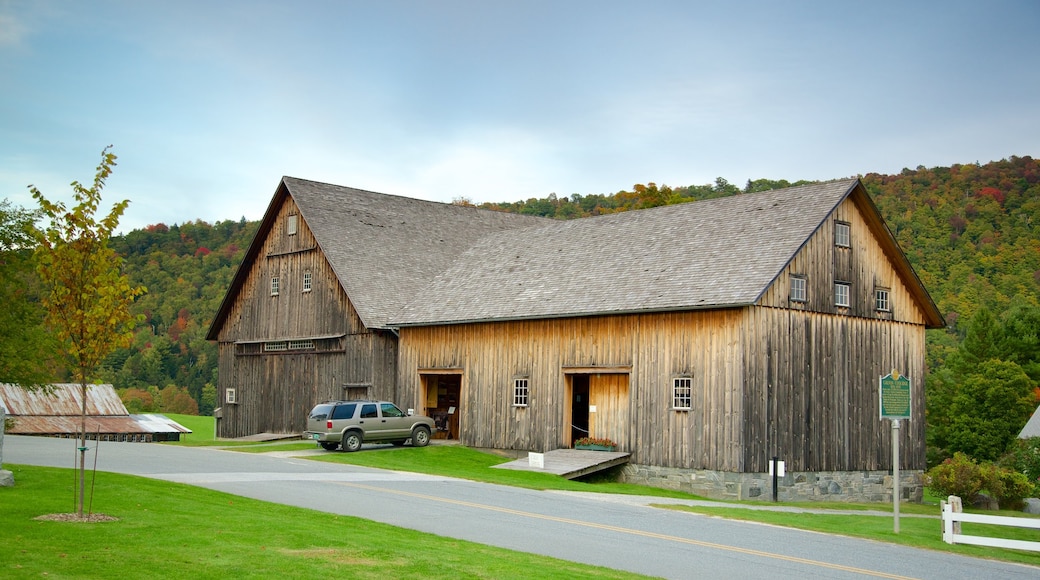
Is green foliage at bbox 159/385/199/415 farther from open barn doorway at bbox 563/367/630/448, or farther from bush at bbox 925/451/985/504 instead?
bush at bbox 925/451/985/504

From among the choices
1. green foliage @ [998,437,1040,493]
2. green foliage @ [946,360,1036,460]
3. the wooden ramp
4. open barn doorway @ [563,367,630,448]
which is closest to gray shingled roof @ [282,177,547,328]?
open barn doorway @ [563,367,630,448]

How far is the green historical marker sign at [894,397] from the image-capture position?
67.3 feet

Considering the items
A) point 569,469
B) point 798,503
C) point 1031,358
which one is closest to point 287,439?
point 569,469

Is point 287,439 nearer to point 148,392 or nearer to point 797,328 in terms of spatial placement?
point 797,328

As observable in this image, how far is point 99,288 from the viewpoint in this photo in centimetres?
1520

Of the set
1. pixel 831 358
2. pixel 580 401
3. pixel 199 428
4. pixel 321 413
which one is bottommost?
pixel 199 428

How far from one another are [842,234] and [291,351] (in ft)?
74.3

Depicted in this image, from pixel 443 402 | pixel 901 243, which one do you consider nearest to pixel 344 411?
pixel 443 402

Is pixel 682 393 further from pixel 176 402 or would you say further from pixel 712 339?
pixel 176 402

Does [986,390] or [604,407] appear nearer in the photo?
[604,407]

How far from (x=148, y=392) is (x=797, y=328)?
78.7m

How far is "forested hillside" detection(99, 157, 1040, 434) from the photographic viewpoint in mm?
78375

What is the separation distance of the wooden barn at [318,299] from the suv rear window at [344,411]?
17.8 feet

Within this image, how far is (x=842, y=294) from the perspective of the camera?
3153 centimetres
